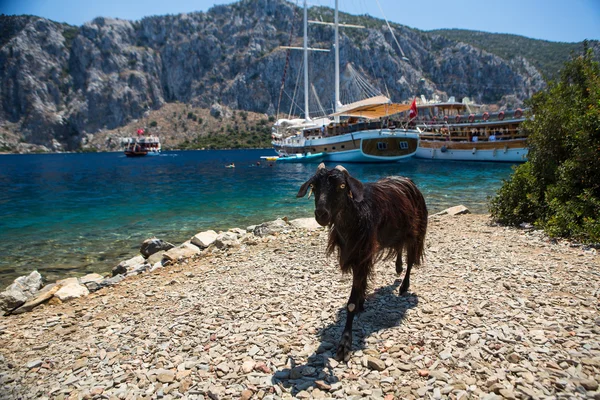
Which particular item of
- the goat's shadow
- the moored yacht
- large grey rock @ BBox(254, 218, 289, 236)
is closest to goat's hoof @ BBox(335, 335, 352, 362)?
the goat's shadow

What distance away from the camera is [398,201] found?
5.06 m

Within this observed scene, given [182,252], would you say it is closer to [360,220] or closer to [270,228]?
[270,228]

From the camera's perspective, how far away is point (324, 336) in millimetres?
4430

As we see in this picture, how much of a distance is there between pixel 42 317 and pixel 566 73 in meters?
20.7

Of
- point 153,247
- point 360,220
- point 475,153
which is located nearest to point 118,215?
point 153,247

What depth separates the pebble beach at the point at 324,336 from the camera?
11.3 feet

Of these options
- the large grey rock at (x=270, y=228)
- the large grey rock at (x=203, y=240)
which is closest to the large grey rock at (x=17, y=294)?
the large grey rock at (x=203, y=240)

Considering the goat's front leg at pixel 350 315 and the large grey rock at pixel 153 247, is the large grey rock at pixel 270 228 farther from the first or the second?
the goat's front leg at pixel 350 315

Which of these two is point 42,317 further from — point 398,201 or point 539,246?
point 539,246

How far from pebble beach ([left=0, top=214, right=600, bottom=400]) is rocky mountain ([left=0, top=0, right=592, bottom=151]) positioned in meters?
153

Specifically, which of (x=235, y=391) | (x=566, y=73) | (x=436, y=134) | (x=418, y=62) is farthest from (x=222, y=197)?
(x=418, y=62)

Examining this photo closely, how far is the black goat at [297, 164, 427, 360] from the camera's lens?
3.71 metres

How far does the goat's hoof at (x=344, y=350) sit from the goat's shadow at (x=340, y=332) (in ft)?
0.34

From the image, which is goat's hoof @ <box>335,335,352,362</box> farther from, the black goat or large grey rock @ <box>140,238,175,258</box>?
large grey rock @ <box>140,238,175,258</box>
